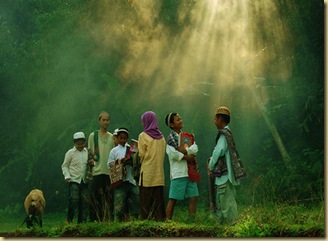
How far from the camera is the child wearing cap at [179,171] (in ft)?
27.5

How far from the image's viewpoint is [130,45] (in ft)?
35.6

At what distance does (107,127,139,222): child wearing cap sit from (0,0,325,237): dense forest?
1962 mm

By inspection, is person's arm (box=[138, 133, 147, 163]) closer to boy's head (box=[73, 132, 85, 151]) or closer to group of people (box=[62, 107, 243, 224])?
group of people (box=[62, 107, 243, 224])

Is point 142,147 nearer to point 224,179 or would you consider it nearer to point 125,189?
point 125,189

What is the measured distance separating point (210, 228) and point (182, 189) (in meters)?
0.71

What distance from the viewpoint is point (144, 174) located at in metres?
8.43

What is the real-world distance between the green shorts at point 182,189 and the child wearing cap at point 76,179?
4.40ft

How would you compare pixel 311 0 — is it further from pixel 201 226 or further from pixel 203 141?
pixel 201 226

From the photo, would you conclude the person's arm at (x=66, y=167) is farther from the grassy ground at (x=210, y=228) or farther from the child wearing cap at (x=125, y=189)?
the grassy ground at (x=210, y=228)

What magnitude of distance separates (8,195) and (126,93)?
2.57 meters

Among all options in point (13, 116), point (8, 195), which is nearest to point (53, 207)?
point (8, 195)

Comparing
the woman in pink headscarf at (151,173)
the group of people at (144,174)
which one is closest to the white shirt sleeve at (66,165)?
the group of people at (144,174)

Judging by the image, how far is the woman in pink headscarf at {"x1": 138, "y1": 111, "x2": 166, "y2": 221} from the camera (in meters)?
8.40

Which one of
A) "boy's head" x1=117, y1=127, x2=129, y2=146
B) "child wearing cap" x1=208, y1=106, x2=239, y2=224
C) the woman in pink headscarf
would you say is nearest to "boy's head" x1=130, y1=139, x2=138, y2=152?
"boy's head" x1=117, y1=127, x2=129, y2=146
